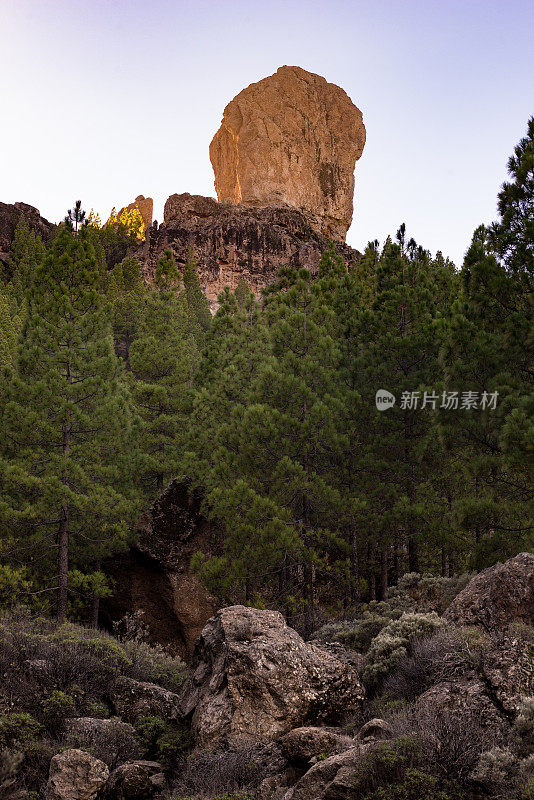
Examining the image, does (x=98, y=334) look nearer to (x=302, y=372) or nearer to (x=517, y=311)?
(x=302, y=372)

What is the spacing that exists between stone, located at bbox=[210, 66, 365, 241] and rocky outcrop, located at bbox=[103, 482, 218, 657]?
90.4 metres

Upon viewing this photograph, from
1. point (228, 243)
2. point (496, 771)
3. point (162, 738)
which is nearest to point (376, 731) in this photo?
point (496, 771)

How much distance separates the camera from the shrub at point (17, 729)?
852 centimetres

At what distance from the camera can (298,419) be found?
1705 centimetres

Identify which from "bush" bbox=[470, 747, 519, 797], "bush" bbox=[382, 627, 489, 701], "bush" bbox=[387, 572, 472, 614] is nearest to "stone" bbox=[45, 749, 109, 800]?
"bush" bbox=[382, 627, 489, 701]

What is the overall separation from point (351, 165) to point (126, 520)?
111592 millimetres

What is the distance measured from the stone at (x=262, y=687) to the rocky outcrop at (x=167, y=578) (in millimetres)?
9535

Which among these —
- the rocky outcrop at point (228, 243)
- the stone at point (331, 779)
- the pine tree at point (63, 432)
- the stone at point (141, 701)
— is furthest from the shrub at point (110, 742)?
the rocky outcrop at point (228, 243)

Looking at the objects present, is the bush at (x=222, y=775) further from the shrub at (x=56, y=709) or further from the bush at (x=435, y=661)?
the bush at (x=435, y=661)

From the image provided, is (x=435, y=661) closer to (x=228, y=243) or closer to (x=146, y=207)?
(x=228, y=243)

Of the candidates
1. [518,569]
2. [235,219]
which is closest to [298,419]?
[518,569]

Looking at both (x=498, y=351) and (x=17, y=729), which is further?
(x=498, y=351)

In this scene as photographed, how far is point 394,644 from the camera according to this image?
10.3m

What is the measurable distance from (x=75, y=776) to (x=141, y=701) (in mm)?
3013
